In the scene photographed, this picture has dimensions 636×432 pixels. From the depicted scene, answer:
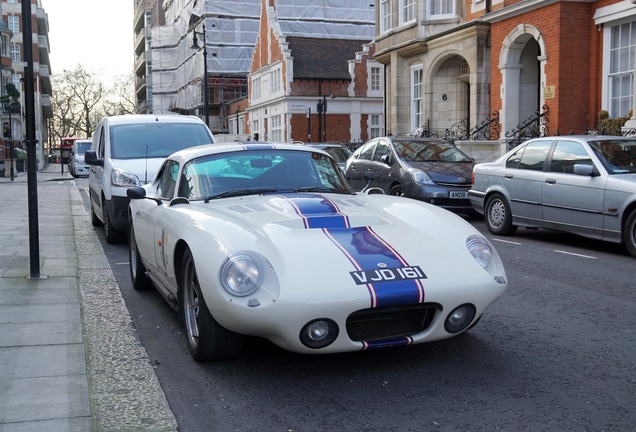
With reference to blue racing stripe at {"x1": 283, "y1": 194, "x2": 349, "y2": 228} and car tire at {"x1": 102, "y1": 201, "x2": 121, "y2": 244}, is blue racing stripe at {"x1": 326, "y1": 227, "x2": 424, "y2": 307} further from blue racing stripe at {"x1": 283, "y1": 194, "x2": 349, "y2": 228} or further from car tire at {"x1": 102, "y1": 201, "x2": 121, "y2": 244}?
car tire at {"x1": 102, "y1": 201, "x2": 121, "y2": 244}

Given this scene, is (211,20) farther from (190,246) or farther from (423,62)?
(190,246)

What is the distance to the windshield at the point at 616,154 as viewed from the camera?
9.95 meters

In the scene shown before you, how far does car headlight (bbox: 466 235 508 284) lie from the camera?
4.73 m

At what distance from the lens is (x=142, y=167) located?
35.8 feet

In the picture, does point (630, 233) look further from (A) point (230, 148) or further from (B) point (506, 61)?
(B) point (506, 61)

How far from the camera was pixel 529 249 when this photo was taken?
10141 millimetres

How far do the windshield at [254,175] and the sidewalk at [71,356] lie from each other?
1.27 m

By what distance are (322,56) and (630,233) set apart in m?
44.8

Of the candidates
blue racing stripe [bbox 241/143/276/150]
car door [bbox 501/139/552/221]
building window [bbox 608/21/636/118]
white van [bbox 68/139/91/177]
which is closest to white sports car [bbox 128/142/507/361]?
blue racing stripe [bbox 241/143/276/150]

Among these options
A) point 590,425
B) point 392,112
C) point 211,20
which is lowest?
point 590,425

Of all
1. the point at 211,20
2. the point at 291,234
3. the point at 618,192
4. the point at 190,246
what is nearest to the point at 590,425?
the point at 291,234

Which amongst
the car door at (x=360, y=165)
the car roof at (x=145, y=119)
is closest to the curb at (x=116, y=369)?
the car roof at (x=145, y=119)

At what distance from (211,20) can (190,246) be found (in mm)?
57446

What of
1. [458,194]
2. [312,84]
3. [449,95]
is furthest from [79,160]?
[458,194]
